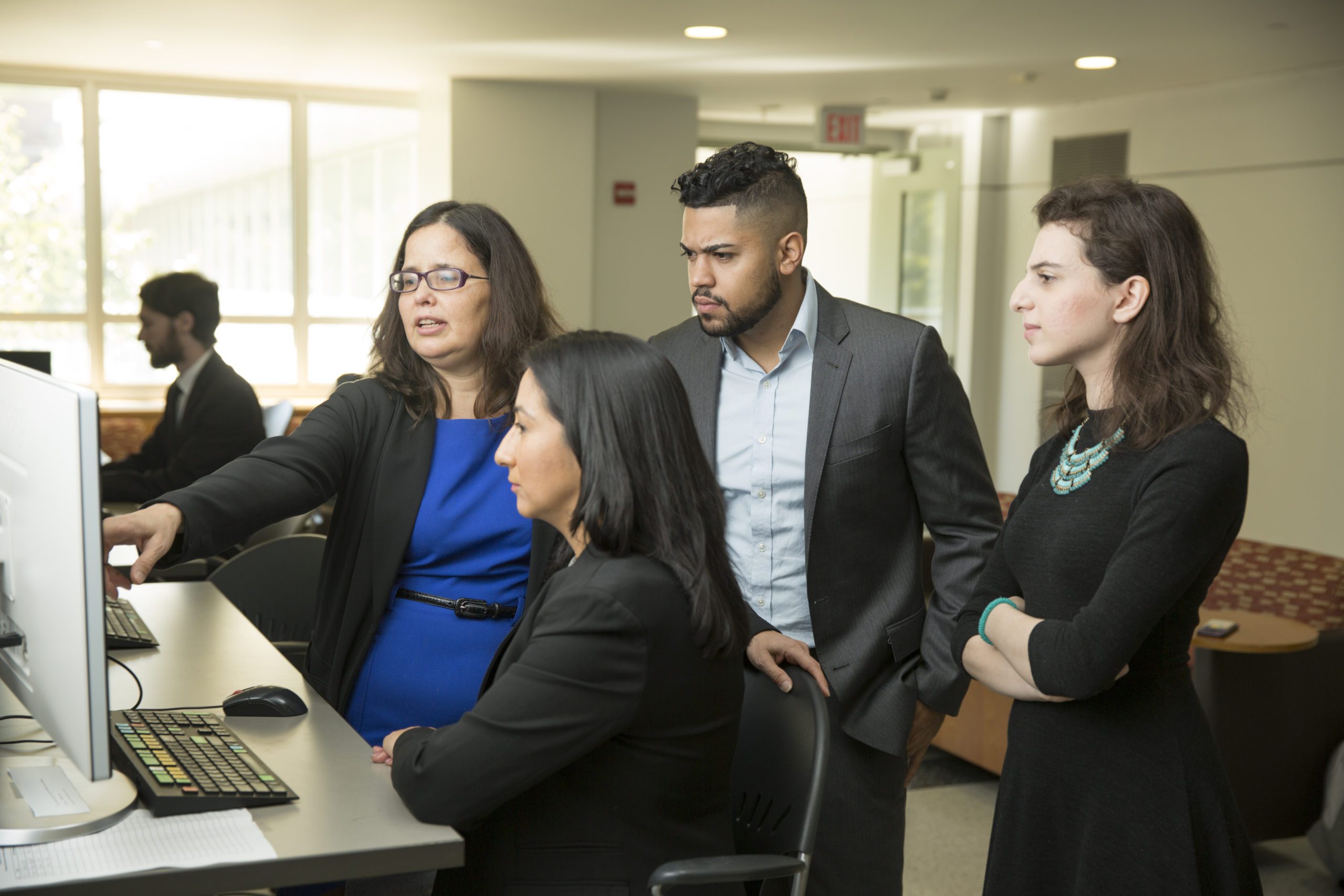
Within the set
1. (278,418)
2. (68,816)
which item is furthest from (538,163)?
(68,816)

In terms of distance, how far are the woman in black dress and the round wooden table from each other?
81.0 inches

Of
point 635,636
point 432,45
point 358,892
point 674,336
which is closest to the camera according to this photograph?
point 635,636

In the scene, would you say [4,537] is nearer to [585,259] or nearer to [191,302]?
[191,302]

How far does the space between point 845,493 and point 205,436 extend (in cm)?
309

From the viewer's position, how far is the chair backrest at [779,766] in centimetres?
169

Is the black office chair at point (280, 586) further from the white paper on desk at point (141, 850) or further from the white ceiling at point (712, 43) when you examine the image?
the white ceiling at point (712, 43)

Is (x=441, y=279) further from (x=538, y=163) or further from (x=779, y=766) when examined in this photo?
(x=538, y=163)

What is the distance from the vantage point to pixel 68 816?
1.42m

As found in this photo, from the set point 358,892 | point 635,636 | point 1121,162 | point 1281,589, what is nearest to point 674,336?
point 635,636

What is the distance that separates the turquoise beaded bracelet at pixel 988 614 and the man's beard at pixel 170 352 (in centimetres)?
386

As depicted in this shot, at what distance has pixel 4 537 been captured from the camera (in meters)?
1.46

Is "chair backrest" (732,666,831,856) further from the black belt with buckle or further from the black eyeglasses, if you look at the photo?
the black eyeglasses

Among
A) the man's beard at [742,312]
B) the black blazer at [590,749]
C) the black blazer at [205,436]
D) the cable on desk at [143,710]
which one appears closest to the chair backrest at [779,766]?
the black blazer at [590,749]

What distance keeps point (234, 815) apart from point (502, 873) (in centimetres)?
33
